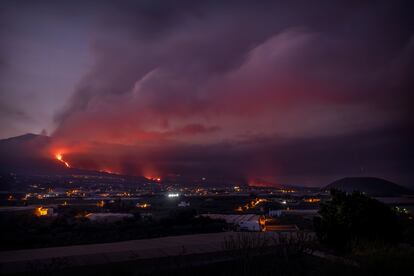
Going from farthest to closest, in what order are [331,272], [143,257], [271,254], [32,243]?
1. [32,243]
2. [143,257]
3. [271,254]
4. [331,272]

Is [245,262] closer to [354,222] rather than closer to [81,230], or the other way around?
[354,222]

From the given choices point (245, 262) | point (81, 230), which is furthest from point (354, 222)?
point (81, 230)

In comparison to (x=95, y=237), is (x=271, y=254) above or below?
above

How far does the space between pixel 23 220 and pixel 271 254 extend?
3077 cm

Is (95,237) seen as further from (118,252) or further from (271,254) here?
(271,254)

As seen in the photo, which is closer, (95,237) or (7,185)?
(95,237)

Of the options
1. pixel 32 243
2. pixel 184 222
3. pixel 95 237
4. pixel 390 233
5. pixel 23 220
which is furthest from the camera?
pixel 23 220

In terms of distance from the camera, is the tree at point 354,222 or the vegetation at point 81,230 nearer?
the tree at point 354,222

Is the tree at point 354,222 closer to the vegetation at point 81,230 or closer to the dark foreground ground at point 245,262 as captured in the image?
the dark foreground ground at point 245,262

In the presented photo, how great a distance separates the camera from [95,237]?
72.7 feet

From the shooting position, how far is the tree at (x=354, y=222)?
14000 mm

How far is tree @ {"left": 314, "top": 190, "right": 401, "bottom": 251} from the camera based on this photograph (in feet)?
45.9

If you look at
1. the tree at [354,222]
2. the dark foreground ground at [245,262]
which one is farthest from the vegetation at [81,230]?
the tree at [354,222]

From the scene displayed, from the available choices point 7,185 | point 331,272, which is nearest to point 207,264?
point 331,272
